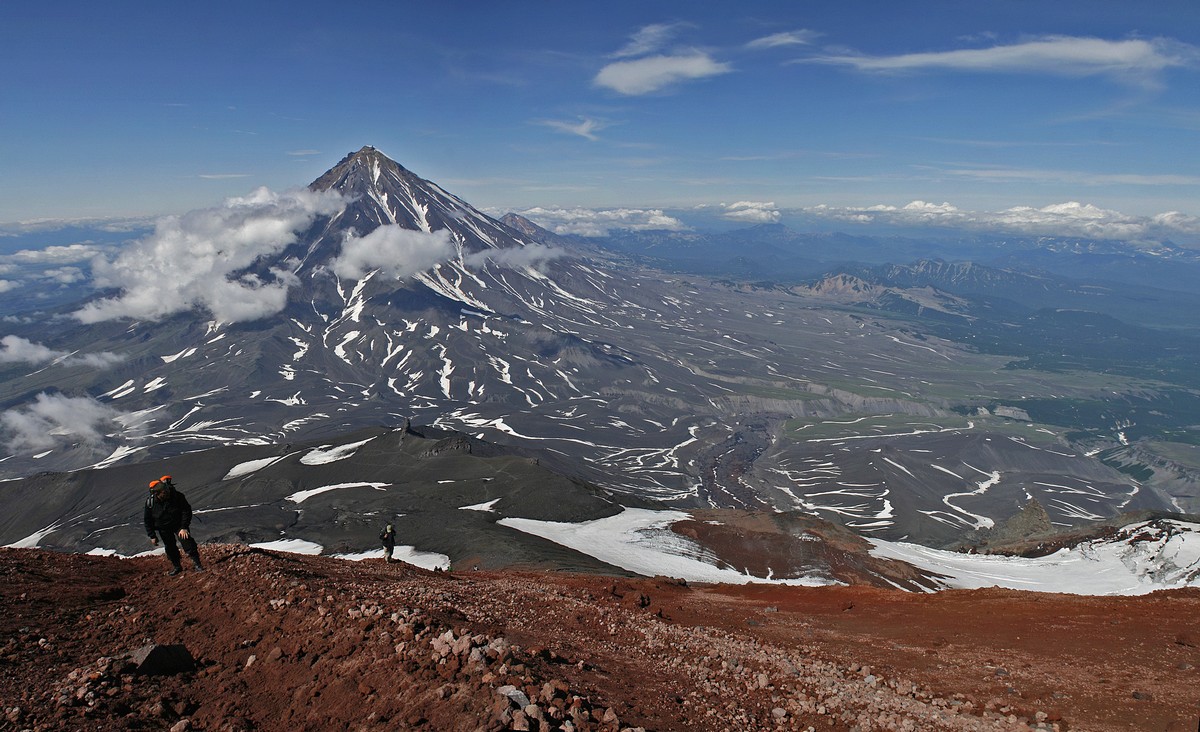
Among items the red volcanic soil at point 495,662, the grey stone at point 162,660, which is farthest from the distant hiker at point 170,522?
the grey stone at point 162,660

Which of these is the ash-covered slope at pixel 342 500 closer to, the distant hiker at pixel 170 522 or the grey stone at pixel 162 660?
the distant hiker at pixel 170 522

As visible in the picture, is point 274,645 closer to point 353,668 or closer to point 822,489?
point 353,668

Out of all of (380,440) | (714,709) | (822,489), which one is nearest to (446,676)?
(714,709)

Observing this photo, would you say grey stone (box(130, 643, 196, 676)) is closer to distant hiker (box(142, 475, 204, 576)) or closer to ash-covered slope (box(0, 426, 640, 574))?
distant hiker (box(142, 475, 204, 576))

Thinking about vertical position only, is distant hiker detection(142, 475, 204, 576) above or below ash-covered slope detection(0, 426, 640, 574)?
above

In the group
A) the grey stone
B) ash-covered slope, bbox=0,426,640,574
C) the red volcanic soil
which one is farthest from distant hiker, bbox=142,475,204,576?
ash-covered slope, bbox=0,426,640,574

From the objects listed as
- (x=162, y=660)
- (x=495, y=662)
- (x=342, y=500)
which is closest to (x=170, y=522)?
(x=162, y=660)
